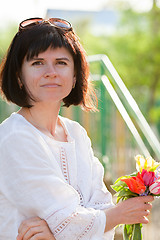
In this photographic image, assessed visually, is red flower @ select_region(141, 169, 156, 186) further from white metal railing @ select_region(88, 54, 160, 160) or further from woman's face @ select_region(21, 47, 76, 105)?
white metal railing @ select_region(88, 54, 160, 160)

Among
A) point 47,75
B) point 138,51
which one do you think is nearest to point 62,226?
point 47,75

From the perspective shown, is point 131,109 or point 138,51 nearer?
point 131,109

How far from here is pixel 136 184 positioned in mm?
2229

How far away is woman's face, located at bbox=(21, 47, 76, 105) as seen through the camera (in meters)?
2.20

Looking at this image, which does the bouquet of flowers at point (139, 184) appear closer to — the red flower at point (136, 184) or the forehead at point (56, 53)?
the red flower at point (136, 184)

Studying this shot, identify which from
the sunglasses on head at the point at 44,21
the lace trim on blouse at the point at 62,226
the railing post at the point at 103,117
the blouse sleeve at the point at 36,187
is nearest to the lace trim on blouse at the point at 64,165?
the blouse sleeve at the point at 36,187

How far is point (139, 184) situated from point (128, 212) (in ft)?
0.47

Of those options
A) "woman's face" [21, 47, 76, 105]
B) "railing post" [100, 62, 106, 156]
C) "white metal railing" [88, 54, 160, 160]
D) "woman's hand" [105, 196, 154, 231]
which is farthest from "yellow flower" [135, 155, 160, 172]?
"railing post" [100, 62, 106, 156]

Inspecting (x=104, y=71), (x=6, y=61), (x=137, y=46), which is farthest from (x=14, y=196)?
(x=137, y=46)

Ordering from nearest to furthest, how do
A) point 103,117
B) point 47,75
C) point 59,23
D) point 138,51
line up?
point 47,75, point 59,23, point 103,117, point 138,51

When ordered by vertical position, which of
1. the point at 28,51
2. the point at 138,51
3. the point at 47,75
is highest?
the point at 138,51

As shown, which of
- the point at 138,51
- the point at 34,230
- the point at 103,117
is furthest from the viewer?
the point at 138,51

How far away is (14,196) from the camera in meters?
2.08

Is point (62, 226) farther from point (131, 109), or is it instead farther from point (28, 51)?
point (131, 109)
